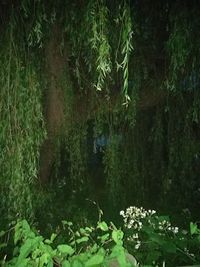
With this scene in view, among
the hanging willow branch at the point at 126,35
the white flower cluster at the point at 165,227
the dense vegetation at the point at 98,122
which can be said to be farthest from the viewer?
the white flower cluster at the point at 165,227

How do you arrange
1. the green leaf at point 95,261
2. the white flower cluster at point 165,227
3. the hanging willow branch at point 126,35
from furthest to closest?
the white flower cluster at point 165,227 → the hanging willow branch at point 126,35 → the green leaf at point 95,261

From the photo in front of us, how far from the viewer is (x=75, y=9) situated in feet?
9.61

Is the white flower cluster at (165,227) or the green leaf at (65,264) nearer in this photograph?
the green leaf at (65,264)

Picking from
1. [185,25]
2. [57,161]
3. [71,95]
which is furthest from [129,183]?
[185,25]

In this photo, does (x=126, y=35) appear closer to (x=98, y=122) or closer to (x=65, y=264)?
(x=65, y=264)

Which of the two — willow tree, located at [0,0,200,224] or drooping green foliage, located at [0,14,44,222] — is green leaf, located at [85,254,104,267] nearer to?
willow tree, located at [0,0,200,224]

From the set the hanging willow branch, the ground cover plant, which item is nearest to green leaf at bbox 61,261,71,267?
the ground cover plant

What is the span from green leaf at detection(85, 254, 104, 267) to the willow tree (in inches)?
36.9

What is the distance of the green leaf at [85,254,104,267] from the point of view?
7.25 feet

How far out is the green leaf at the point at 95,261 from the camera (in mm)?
2209

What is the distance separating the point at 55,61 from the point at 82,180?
1.56m

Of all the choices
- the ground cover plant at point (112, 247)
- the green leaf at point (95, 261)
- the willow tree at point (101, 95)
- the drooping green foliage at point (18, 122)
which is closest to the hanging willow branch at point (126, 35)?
the willow tree at point (101, 95)

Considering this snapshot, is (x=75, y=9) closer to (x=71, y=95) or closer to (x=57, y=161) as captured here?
(x=71, y=95)

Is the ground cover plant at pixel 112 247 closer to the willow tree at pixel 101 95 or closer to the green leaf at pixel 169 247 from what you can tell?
the green leaf at pixel 169 247
